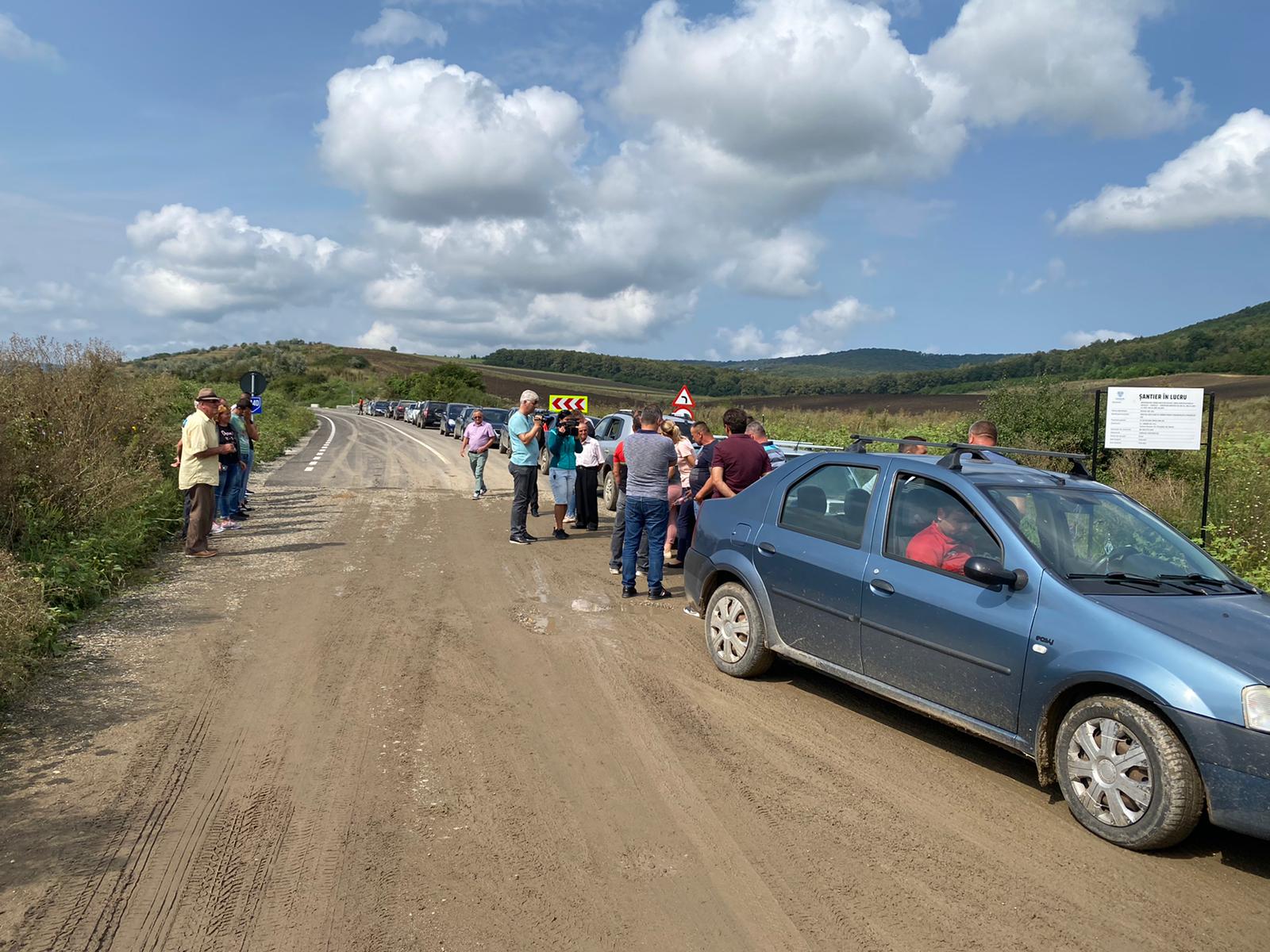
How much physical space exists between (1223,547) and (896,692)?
639cm

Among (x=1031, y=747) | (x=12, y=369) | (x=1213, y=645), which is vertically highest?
(x=12, y=369)

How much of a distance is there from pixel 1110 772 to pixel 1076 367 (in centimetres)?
7285

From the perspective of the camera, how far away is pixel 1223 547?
946 cm

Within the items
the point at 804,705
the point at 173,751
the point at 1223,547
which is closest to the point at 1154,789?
the point at 804,705

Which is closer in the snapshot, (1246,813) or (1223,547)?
(1246,813)

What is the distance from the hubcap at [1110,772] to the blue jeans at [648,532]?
477cm

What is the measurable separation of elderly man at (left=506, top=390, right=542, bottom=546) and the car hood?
829 cm

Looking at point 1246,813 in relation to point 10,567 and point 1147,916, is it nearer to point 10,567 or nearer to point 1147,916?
point 1147,916

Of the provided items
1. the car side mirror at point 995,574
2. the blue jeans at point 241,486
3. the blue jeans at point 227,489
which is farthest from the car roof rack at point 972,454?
the blue jeans at point 241,486

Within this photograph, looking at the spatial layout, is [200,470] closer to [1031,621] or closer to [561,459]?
[561,459]

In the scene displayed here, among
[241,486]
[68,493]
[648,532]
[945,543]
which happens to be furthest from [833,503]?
[241,486]

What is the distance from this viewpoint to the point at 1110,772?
4.07m

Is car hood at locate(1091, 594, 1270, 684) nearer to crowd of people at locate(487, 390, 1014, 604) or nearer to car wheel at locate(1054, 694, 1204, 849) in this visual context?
car wheel at locate(1054, 694, 1204, 849)

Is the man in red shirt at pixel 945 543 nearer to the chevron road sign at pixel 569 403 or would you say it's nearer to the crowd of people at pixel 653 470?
the crowd of people at pixel 653 470
